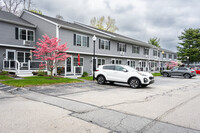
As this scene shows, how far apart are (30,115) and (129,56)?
84.9ft

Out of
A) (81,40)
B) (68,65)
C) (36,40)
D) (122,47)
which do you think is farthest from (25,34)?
Answer: (122,47)

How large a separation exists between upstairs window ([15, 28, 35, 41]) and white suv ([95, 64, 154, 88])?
11662mm

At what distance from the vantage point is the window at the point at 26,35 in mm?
18753

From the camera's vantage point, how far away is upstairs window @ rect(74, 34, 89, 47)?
777 inches

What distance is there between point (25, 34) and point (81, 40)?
703cm

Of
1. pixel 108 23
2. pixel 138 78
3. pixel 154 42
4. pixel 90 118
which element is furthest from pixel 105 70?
pixel 154 42

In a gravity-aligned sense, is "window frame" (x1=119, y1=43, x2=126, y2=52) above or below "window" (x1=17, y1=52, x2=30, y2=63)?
above

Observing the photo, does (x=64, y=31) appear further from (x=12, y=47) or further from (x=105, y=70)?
(x=105, y=70)

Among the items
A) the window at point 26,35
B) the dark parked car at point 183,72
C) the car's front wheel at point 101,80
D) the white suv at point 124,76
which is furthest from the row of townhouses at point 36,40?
the dark parked car at point 183,72

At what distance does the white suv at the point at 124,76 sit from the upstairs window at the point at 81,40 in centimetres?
807

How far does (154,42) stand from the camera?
60.5 metres

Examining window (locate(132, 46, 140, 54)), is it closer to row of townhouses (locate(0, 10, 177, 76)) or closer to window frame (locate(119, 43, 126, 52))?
window frame (locate(119, 43, 126, 52))

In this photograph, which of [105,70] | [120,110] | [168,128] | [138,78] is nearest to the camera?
[168,128]

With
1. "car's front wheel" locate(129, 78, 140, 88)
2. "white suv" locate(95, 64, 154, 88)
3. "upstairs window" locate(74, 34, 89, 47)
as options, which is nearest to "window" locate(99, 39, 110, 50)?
"upstairs window" locate(74, 34, 89, 47)
